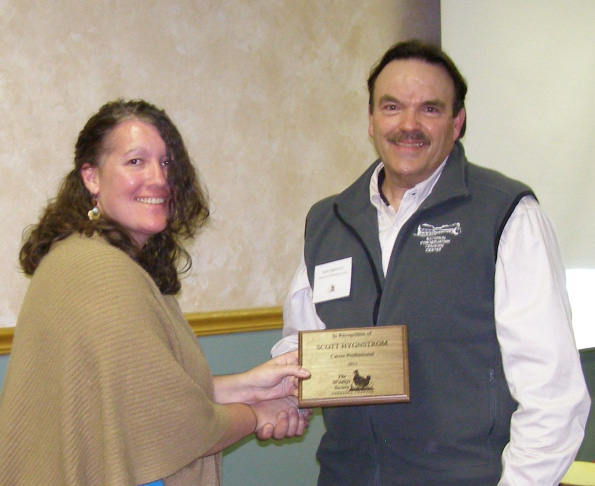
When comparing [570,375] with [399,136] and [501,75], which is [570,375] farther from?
[501,75]

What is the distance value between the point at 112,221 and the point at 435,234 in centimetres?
87

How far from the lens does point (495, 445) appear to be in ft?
5.76

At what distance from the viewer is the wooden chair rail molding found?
9.74ft

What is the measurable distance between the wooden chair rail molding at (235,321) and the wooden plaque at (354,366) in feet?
3.70

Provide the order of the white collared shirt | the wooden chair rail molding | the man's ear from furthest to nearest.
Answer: the wooden chair rail molding, the man's ear, the white collared shirt

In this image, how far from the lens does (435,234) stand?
186cm

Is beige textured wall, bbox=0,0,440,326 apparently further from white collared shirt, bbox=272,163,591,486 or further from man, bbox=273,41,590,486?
white collared shirt, bbox=272,163,591,486

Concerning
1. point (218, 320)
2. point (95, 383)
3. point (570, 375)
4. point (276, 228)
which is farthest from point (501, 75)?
point (95, 383)

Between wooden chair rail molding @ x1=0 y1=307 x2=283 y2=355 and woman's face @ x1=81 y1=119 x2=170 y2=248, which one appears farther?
wooden chair rail molding @ x1=0 y1=307 x2=283 y2=355

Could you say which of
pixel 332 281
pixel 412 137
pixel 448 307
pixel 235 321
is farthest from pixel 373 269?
pixel 235 321

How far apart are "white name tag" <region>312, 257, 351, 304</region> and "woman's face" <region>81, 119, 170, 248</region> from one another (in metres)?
0.51

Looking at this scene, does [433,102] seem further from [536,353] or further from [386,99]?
[536,353]

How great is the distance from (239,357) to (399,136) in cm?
146

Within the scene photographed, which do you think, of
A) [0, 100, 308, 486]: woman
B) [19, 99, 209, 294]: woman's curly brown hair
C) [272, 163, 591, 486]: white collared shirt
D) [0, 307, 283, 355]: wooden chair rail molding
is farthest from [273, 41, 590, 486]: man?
[0, 307, 283, 355]: wooden chair rail molding
